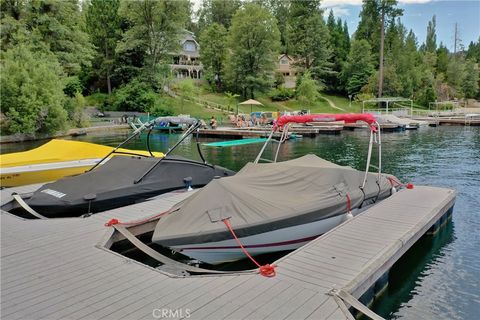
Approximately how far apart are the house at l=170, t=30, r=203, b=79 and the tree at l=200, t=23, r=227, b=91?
5.37 metres

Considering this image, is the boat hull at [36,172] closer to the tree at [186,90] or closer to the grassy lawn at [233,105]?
the grassy lawn at [233,105]

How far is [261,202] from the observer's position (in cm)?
757

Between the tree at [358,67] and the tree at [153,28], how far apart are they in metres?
32.3

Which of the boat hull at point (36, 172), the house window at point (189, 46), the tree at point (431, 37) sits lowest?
the boat hull at point (36, 172)

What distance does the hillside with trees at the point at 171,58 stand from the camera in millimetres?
34031

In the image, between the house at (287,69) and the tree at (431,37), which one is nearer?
the house at (287,69)

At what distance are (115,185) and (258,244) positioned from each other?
447 cm

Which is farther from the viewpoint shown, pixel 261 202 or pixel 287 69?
pixel 287 69

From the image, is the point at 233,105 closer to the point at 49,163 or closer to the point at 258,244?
the point at 49,163

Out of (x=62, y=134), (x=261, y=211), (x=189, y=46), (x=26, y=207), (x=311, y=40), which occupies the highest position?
(x=189, y=46)

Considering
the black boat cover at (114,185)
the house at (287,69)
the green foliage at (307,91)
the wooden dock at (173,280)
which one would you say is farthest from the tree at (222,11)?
the wooden dock at (173,280)

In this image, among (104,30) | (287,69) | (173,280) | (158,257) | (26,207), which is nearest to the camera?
(173,280)

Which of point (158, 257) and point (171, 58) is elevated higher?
point (171, 58)

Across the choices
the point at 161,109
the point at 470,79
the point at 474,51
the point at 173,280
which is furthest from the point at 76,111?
the point at 474,51
